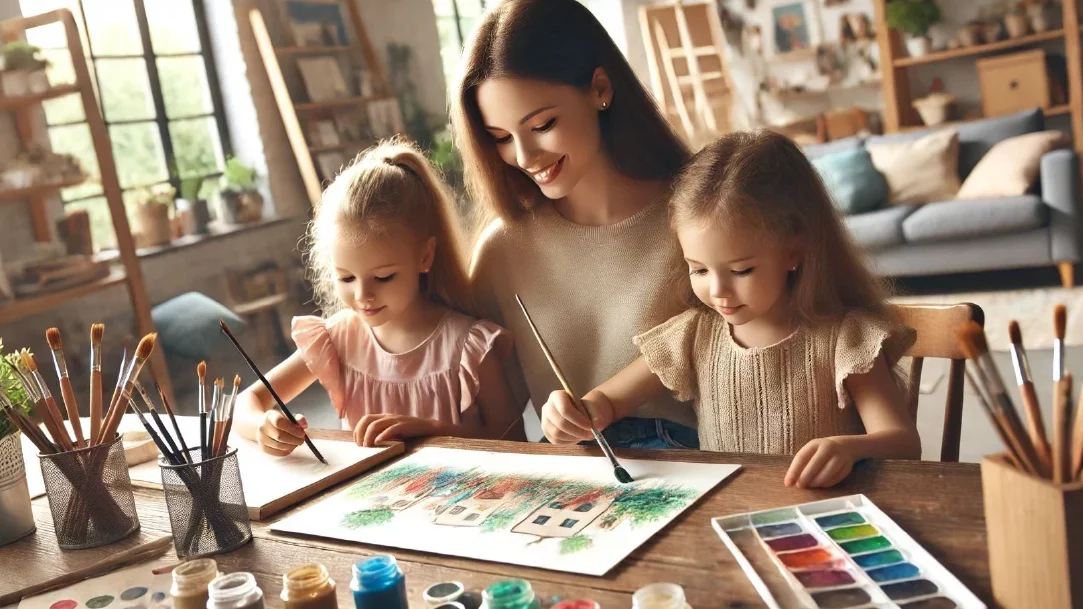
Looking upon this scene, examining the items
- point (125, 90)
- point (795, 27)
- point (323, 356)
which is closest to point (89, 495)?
point (323, 356)

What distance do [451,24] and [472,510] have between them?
6081 millimetres

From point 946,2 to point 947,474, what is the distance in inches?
235

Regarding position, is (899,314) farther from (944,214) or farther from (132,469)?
(944,214)

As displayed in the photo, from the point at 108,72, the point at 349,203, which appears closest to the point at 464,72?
the point at 349,203

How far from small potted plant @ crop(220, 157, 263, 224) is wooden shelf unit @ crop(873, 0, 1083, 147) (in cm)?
389

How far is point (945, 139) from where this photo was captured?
17.7 feet

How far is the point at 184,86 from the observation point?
5148mm

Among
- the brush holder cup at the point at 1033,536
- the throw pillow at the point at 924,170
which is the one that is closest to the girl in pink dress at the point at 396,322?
the brush holder cup at the point at 1033,536

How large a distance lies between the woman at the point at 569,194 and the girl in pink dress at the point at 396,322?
0.26 ft

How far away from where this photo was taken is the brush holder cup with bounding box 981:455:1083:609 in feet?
2.05

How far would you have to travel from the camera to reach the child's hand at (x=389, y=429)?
1417 mm

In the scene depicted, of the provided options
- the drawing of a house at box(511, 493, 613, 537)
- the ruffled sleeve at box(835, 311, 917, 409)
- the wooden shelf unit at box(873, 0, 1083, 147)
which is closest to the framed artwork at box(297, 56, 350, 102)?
the wooden shelf unit at box(873, 0, 1083, 147)

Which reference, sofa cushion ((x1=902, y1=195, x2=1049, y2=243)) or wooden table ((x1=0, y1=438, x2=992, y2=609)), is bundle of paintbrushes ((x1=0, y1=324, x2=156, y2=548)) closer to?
wooden table ((x1=0, y1=438, x2=992, y2=609))

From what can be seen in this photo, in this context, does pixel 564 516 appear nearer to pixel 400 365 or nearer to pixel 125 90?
pixel 400 365
